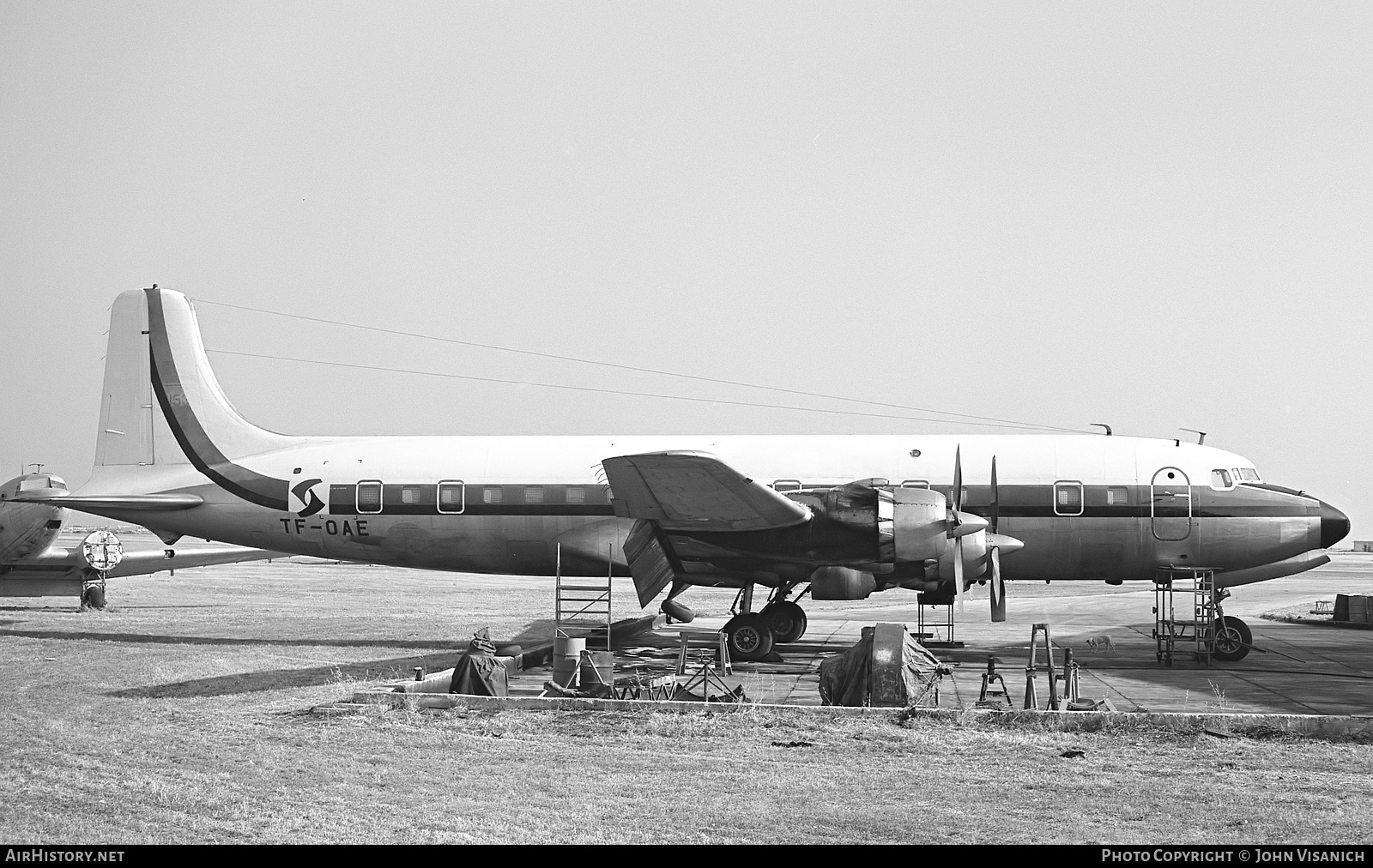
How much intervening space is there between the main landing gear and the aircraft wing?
2007 millimetres

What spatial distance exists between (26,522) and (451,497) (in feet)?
49.0

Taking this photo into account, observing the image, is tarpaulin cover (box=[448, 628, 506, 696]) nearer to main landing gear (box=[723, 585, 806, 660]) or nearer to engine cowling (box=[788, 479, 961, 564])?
main landing gear (box=[723, 585, 806, 660])

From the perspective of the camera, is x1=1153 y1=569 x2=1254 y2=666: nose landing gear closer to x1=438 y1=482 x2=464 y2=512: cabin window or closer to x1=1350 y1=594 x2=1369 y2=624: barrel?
x1=1350 y1=594 x2=1369 y2=624: barrel

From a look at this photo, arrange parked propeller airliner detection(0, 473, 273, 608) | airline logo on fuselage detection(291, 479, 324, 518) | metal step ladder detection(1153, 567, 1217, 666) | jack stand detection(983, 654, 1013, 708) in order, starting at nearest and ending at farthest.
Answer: jack stand detection(983, 654, 1013, 708)
metal step ladder detection(1153, 567, 1217, 666)
airline logo on fuselage detection(291, 479, 324, 518)
parked propeller airliner detection(0, 473, 273, 608)

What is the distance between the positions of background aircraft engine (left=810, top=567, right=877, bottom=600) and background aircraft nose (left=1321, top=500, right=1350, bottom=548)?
8.77m

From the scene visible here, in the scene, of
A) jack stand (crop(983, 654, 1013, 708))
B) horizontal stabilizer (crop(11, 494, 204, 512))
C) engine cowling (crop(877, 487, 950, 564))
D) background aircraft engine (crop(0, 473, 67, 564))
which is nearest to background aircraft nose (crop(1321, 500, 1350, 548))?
engine cowling (crop(877, 487, 950, 564))

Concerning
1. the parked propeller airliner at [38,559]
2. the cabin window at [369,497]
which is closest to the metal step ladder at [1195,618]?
the cabin window at [369,497]

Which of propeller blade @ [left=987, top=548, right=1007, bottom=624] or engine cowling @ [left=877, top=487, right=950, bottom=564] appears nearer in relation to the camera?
engine cowling @ [left=877, top=487, right=950, bottom=564]

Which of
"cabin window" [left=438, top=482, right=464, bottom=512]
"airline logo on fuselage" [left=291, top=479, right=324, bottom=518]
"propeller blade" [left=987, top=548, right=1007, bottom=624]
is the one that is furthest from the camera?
"airline logo on fuselage" [left=291, top=479, right=324, bottom=518]

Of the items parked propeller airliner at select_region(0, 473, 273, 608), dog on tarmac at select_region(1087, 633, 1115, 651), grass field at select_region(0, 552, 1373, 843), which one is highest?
parked propeller airliner at select_region(0, 473, 273, 608)

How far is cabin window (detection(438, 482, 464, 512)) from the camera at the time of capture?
22156mm

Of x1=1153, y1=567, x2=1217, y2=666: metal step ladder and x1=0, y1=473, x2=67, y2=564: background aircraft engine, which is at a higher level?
x1=0, y1=473, x2=67, y2=564: background aircraft engine

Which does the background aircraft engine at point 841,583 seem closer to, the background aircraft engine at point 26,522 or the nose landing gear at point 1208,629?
the nose landing gear at point 1208,629

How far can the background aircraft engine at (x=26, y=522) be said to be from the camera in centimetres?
2872
